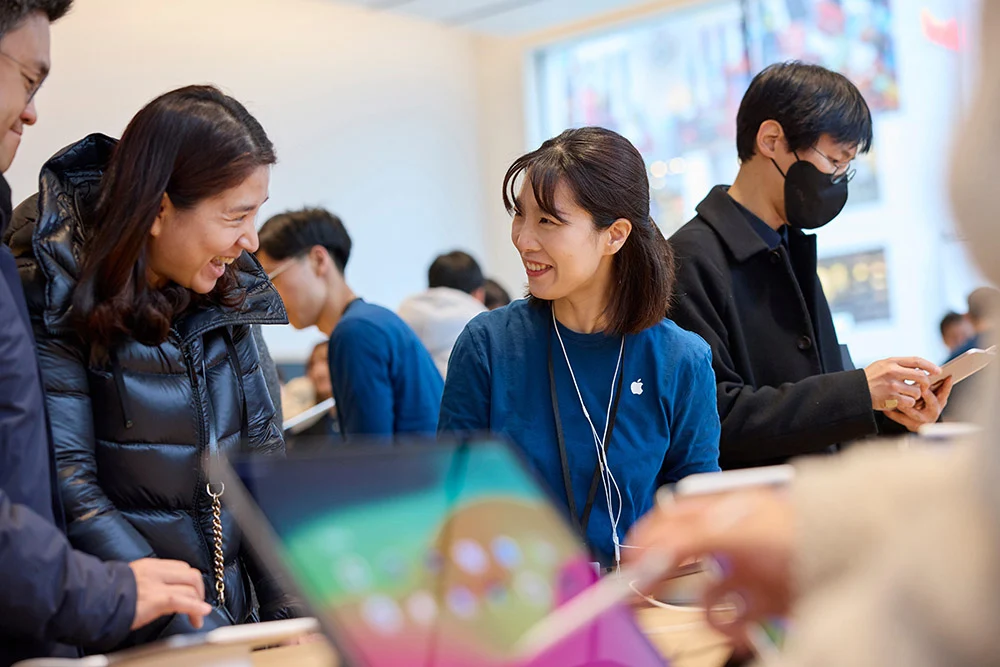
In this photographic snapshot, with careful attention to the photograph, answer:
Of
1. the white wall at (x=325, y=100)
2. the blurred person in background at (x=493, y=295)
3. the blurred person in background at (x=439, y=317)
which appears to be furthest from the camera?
the white wall at (x=325, y=100)

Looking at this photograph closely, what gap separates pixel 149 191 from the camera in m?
1.63

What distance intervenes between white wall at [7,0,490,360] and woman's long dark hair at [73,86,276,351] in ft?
13.3

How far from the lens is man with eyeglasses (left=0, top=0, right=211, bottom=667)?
3.91ft

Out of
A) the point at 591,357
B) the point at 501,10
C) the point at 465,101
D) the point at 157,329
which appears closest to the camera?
the point at 157,329

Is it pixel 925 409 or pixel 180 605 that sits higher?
pixel 180 605

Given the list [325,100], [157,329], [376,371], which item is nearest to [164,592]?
[157,329]

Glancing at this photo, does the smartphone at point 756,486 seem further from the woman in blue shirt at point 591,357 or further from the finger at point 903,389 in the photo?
the finger at point 903,389

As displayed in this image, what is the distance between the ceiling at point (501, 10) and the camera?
710 cm

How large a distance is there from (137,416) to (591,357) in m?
0.87

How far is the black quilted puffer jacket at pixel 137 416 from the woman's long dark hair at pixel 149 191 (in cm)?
3

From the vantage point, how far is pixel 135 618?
1241 mm

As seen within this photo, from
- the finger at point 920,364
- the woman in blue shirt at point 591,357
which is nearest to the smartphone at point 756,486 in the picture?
the woman in blue shirt at point 591,357

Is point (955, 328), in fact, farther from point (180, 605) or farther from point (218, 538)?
point (180, 605)

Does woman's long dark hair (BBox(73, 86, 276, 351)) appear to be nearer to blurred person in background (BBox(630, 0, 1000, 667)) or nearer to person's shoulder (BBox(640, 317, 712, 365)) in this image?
person's shoulder (BBox(640, 317, 712, 365))
